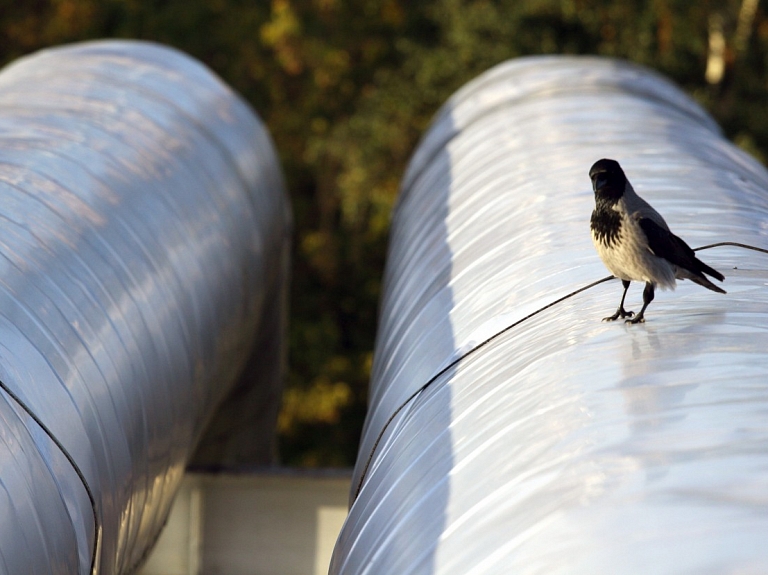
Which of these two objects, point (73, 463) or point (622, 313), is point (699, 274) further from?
point (73, 463)

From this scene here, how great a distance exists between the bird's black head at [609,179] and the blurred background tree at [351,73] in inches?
347

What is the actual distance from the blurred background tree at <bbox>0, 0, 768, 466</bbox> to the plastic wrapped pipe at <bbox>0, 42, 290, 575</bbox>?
21.7ft

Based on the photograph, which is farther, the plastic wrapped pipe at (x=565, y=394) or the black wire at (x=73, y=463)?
the black wire at (x=73, y=463)

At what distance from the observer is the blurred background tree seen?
1159 centimetres

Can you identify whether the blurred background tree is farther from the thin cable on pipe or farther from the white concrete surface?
the thin cable on pipe

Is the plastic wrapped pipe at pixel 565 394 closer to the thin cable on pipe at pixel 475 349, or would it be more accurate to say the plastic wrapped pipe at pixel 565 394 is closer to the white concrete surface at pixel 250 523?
the thin cable on pipe at pixel 475 349

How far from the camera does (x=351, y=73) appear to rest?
46.2 feet

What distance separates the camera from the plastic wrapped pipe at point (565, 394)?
1.58 m

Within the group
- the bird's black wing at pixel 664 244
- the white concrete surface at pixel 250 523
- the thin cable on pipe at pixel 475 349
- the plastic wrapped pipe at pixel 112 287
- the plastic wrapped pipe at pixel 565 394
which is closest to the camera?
the plastic wrapped pipe at pixel 565 394

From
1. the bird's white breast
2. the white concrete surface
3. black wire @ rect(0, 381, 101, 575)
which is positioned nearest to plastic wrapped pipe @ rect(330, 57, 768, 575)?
the bird's white breast

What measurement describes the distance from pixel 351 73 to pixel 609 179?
1235cm

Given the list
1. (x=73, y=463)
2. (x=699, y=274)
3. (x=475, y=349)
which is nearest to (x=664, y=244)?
(x=699, y=274)

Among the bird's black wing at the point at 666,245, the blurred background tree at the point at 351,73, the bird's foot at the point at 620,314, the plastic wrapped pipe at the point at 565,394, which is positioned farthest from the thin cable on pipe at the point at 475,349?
the blurred background tree at the point at 351,73

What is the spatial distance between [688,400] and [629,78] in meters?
4.01
